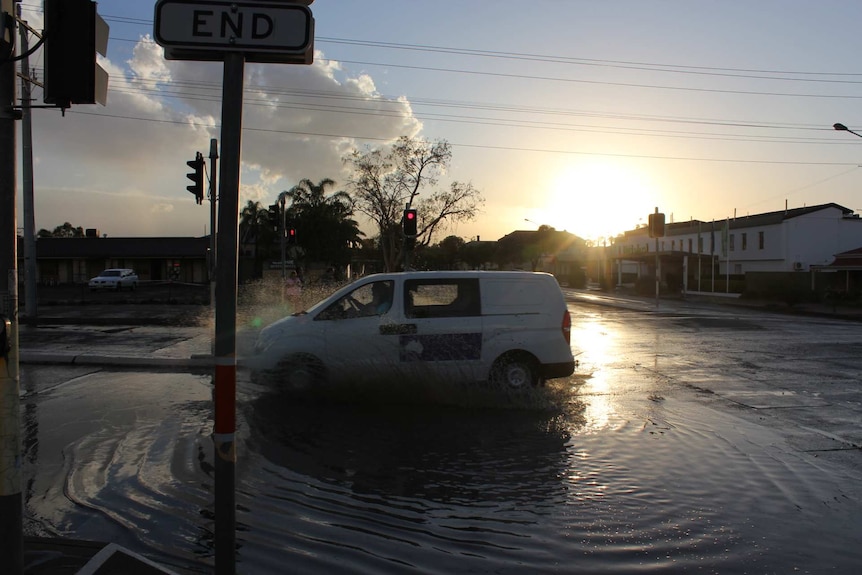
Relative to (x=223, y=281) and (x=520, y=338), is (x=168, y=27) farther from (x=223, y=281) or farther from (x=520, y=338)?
(x=520, y=338)

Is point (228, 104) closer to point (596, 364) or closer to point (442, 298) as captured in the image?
point (442, 298)

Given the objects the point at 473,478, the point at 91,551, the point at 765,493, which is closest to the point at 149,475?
the point at 91,551

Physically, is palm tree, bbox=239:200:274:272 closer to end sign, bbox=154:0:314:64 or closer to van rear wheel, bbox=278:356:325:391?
van rear wheel, bbox=278:356:325:391

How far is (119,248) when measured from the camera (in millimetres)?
61375

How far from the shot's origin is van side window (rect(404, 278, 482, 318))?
906 centimetres

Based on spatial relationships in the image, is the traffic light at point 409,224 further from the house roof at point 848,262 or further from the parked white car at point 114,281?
the house roof at point 848,262

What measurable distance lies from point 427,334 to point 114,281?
4172 cm

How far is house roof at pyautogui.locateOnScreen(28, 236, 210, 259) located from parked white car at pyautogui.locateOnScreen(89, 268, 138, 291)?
1333 cm

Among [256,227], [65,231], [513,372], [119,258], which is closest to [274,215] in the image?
[513,372]

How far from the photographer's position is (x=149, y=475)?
574cm

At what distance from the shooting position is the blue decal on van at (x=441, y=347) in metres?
8.88

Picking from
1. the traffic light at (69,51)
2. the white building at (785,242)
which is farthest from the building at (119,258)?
the traffic light at (69,51)

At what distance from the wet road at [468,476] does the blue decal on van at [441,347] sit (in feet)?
1.59

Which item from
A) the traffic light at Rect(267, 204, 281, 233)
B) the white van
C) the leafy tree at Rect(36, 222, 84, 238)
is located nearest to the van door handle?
the white van
